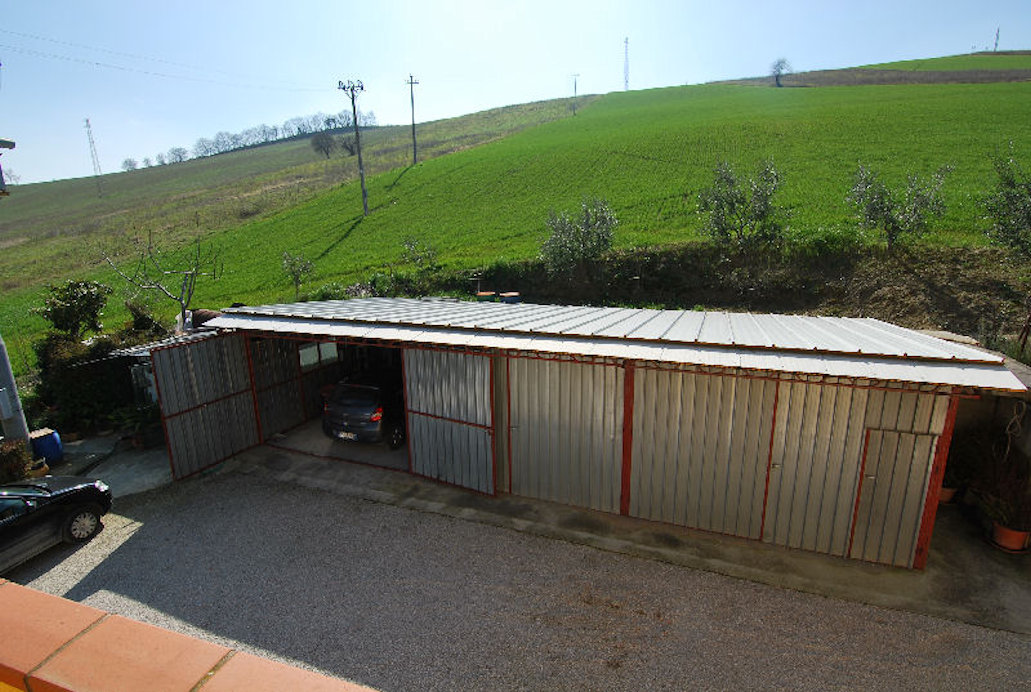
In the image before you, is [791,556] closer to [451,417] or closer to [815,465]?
[815,465]

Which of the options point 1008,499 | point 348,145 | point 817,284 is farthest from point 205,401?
point 348,145

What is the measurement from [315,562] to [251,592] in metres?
0.90

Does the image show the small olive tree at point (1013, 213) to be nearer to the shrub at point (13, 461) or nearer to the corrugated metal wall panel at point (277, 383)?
the corrugated metal wall panel at point (277, 383)

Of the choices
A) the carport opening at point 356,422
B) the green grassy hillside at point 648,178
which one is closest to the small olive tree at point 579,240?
the green grassy hillside at point 648,178

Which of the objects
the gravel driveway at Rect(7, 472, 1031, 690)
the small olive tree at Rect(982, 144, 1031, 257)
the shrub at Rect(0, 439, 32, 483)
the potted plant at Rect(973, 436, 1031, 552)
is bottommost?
the gravel driveway at Rect(7, 472, 1031, 690)

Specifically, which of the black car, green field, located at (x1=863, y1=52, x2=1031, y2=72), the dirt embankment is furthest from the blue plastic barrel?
green field, located at (x1=863, y1=52, x2=1031, y2=72)

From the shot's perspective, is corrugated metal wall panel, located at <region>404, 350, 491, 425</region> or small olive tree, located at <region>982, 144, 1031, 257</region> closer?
corrugated metal wall panel, located at <region>404, 350, 491, 425</region>

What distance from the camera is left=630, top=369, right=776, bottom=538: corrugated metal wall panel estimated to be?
7758 mm

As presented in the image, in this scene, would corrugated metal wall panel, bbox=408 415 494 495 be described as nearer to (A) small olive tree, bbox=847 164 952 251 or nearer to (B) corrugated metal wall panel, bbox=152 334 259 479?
(B) corrugated metal wall panel, bbox=152 334 259 479

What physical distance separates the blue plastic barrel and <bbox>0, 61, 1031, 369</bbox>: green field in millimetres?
11110

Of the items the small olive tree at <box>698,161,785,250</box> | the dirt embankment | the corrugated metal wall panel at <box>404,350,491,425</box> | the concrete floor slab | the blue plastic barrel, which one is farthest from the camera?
the small olive tree at <box>698,161,785,250</box>

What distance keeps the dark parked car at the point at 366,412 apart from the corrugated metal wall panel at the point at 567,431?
3.31m

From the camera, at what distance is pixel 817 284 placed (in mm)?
21188

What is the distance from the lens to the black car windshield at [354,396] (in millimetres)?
11242
